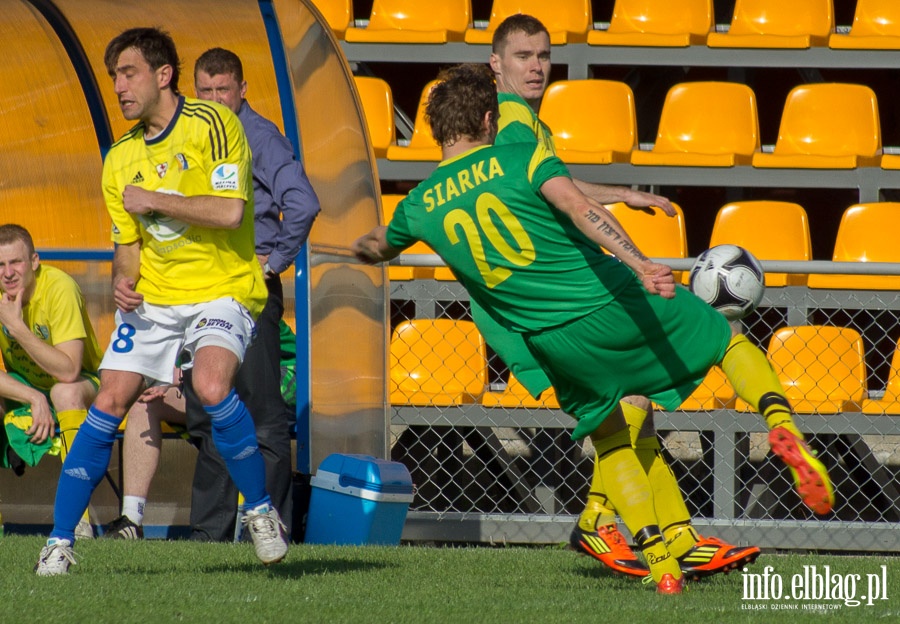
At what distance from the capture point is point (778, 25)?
946 centimetres

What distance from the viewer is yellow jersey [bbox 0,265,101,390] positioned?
6.57 metres

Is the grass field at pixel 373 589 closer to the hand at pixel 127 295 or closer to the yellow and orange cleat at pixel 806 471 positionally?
the yellow and orange cleat at pixel 806 471

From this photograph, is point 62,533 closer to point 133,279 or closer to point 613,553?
point 133,279

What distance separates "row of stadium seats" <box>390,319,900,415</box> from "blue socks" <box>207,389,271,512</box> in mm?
2761

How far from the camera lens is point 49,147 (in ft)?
24.6

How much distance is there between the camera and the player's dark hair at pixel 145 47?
15.3 ft

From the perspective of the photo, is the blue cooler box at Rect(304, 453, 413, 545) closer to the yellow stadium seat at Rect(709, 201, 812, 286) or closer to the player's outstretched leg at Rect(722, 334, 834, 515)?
the player's outstretched leg at Rect(722, 334, 834, 515)

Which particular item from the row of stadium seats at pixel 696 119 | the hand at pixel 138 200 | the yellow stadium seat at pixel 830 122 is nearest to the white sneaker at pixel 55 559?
the hand at pixel 138 200

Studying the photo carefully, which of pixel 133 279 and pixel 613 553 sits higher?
pixel 133 279

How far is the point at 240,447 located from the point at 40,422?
2089 millimetres

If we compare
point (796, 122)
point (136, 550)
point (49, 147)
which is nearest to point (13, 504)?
point (49, 147)

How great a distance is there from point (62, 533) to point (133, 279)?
36.7 inches

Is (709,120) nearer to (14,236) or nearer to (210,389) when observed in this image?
(14,236)

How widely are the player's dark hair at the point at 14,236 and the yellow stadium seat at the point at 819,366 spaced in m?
3.87
